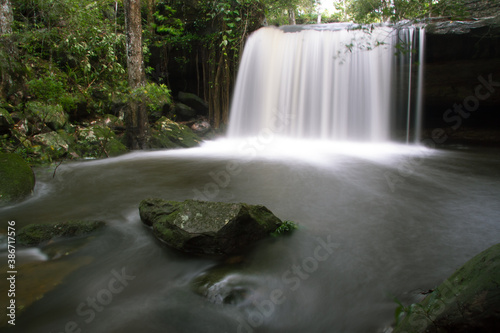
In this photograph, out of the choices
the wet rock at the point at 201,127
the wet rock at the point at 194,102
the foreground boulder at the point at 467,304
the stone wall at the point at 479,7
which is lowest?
the foreground boulder at the point at 467,304

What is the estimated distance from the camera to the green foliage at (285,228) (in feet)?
11.5

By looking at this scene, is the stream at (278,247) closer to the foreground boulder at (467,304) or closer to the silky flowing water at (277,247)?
the silky flowing water at (277,247)

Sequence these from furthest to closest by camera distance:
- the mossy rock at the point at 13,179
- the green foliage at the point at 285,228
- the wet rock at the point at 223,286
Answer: the mossy rock at the point at 13,179, the green foliage at the point at 285,228, the wet rock at the point at 223,286

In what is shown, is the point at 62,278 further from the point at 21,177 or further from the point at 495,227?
the point at 495,227

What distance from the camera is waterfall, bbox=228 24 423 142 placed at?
999 cm

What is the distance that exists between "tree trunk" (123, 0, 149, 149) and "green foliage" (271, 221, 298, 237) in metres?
6.01

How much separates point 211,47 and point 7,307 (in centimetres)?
1120

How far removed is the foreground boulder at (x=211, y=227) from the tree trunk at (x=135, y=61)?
18.0ft

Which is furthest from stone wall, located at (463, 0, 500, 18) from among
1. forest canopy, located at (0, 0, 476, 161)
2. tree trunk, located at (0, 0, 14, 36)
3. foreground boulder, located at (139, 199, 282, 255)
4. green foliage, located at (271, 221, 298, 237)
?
tree trunk, located at (0, 0, 14, 36)

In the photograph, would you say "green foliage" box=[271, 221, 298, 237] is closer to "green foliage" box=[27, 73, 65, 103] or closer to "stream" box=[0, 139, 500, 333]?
"stream" box=[0, 139, 500, 333]

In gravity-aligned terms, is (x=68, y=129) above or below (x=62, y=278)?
above

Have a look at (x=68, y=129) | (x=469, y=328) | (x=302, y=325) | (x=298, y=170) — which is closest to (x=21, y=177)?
(x=68, y=129)

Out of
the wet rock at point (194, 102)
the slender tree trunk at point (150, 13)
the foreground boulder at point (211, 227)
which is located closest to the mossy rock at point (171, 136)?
the wet rock at point (194, 102)

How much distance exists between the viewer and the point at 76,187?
17.6ft
